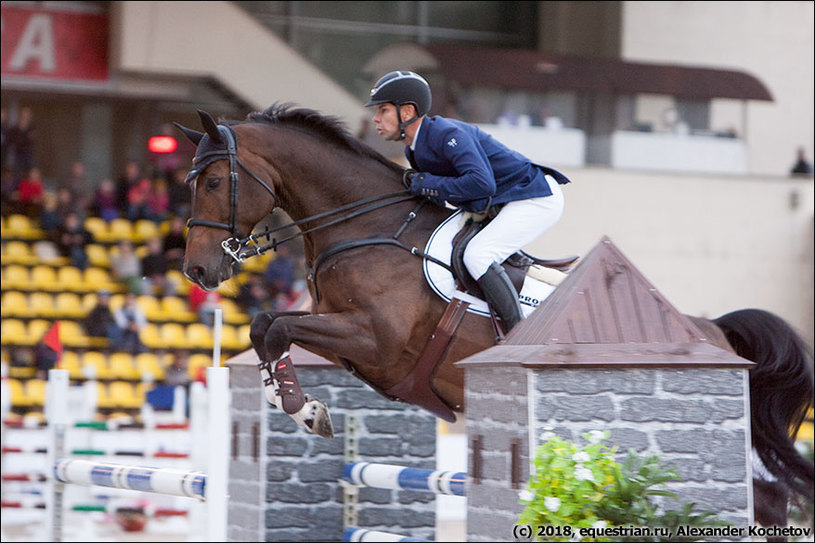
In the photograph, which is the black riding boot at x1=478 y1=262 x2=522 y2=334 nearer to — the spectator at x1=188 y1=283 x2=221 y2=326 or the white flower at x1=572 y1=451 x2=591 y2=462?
the white flower at x1=572 y1=451 x2=591 y2=462

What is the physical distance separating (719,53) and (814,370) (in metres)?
11.9

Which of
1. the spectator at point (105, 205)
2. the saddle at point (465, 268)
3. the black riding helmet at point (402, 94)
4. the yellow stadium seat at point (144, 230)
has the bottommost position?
the saddle at point (465, 268)

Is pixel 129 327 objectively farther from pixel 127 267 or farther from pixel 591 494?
pixel 591 494

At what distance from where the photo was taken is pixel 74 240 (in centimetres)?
1206

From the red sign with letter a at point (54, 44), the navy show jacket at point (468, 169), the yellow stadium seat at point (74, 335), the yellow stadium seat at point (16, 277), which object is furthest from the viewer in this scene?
the red sign with letter a at point (54, 44)

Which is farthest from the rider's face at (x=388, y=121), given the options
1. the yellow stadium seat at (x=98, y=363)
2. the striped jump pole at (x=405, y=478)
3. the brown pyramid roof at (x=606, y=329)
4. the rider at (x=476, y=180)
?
the yellow stadium seat at (x=98, y=363)

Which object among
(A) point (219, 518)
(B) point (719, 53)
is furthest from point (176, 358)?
(B) point (719, 53)

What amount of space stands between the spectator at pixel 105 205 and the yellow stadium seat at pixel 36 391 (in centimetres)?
295

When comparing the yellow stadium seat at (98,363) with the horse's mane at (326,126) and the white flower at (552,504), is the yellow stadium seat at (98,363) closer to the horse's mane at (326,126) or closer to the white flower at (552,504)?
the horse's mane at (326,126)

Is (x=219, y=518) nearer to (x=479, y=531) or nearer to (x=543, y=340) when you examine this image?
(x=479, y=531)

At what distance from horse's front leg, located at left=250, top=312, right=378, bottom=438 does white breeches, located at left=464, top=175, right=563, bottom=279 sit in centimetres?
46

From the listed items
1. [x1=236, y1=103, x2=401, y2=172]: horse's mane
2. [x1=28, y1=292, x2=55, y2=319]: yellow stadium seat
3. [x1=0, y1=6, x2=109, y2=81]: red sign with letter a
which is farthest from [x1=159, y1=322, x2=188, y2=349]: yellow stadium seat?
[x1=236, y1=103, x2=401, y2=172]: horse's mane

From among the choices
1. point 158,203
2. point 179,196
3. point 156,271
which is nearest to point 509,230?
point 156,271

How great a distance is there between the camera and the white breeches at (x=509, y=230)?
4055 mm
